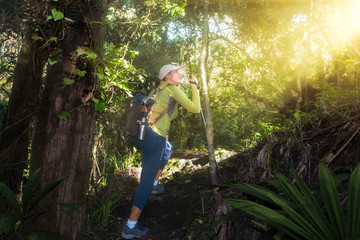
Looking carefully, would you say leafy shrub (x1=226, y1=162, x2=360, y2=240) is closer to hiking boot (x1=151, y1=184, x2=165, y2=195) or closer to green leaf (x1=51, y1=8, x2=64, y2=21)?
green leaf (x1=51, y1=8, x2=64, y2=21)

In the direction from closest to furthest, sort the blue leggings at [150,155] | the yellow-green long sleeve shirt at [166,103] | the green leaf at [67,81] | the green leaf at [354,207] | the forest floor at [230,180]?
the green leaf at [354,207]
the green leaf at [67,81]
the forest floor at [230,180]
the blue leggings at [150,155]
the yellow-green long sleeve shirt at [166,103]

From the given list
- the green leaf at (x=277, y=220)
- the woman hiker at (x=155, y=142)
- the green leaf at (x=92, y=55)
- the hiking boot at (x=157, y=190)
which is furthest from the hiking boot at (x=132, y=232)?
the green leaf at (x=277, y=220)

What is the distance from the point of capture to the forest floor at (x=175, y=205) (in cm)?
355

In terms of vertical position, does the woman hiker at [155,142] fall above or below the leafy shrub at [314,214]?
above

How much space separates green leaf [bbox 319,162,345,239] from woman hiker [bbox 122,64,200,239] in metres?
2.32

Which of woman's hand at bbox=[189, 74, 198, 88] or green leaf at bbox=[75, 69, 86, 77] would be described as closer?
green leaf at bbox=[75, 69, 86, 77]

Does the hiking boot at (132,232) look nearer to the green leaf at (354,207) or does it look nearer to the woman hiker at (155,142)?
the woman hiker at (155,142)

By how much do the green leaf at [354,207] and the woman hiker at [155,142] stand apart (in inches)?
97.9

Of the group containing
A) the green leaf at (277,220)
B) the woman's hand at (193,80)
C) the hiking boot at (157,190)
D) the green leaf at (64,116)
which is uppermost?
the woman's hand at (193,80)

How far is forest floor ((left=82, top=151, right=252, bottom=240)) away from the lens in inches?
140

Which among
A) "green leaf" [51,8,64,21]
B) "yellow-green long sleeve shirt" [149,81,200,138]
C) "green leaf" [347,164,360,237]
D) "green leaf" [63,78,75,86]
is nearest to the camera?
"green leaf" [347,164,360,237]

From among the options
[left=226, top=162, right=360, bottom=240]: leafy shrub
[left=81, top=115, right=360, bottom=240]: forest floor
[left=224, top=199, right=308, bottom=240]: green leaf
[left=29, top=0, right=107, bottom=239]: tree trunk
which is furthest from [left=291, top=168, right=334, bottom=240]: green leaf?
[left=29, top=0, right=107, bottom=239]: tree trunk

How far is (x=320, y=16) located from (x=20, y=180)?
502cm

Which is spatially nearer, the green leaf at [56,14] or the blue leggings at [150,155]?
the green leaf at [56,14]
